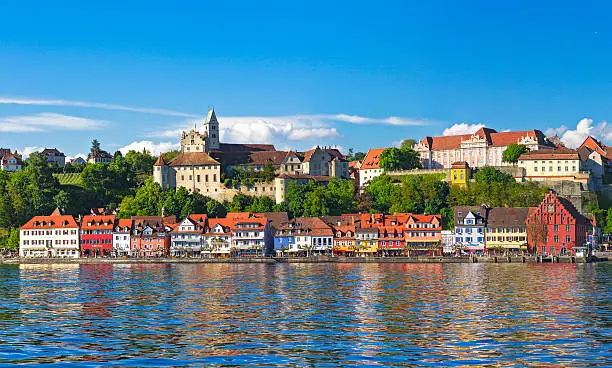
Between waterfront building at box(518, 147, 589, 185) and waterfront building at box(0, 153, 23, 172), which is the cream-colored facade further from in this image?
Answer: waterfront building at box(0, 153, 23, 172)

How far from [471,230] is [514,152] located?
30.9 meters

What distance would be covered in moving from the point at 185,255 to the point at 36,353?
81500 mm

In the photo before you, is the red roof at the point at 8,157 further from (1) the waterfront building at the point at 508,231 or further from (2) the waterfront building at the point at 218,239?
(1) the waterfront building at the point at 508,231

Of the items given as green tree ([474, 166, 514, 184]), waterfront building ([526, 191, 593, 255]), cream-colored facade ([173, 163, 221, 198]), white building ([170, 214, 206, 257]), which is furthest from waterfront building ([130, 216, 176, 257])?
waterfront building ([526, 191, 593, 255])

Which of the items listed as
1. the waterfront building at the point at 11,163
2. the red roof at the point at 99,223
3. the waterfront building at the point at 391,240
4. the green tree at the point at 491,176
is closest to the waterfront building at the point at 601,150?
the green tree at the point at 491,176

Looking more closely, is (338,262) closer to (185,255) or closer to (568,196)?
(185,255)

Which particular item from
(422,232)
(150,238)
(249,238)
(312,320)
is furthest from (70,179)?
(312,320)

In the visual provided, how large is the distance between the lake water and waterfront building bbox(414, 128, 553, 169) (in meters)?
69.2

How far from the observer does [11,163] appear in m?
192

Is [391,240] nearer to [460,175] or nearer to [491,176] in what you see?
[460,175]

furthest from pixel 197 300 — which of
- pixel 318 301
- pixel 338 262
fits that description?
pixel 338 262

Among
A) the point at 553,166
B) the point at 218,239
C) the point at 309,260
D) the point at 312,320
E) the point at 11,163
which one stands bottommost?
the point at 312,320

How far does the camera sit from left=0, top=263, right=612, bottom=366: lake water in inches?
1391

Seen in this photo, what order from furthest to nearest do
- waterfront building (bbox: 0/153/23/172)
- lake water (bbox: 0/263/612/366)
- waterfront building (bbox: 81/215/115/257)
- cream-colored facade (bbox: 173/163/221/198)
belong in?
waterfront building (bbox: 0/153/23/172) < cream-colored facade (bbox: 173/163/221/198) < waterfront building (bbox: 81/215/115/257) < lake water (bbox: 0/263/612/366)
